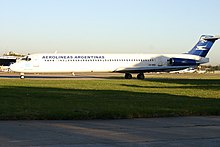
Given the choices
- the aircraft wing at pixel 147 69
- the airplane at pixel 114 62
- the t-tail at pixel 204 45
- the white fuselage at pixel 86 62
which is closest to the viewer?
the white fuselage at pixel 86 62

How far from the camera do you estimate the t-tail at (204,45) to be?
2409 inches

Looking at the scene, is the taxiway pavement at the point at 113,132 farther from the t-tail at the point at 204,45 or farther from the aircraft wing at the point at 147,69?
the t-tail at the point at 204,45

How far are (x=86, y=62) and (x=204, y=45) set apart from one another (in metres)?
17.9

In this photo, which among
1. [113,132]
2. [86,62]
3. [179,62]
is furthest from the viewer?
[179,62]

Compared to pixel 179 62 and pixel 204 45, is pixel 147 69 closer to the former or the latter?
pixel 179 62

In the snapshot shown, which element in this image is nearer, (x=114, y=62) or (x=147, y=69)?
(x=114, y=62)

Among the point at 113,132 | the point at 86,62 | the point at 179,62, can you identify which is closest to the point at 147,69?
the point at 179,62

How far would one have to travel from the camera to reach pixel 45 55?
172 ft

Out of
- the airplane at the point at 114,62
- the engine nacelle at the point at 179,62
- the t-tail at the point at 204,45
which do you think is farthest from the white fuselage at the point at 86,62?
the t-tail at the point at 204,45

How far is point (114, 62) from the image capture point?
55.4 metres

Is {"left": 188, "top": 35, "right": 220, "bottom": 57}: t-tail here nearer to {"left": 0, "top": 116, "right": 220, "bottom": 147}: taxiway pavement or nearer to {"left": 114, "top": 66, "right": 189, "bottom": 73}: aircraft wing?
{"left": 114, "top": 66, "right": 189, "bottom": 73}: aircraft wing

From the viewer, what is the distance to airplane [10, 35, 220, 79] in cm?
5178

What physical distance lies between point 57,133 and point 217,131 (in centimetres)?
420

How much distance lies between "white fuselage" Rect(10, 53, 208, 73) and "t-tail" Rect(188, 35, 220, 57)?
2.48 meters
